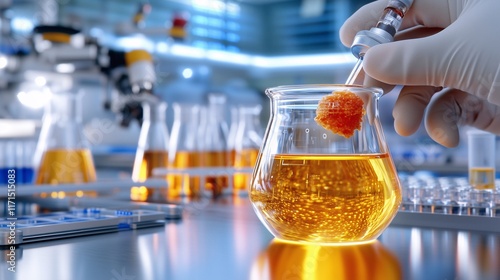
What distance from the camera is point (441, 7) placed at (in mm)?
768

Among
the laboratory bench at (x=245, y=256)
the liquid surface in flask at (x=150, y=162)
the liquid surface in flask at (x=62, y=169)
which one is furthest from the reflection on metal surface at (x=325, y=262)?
the liquid surface in flask at (x=150, y=162)

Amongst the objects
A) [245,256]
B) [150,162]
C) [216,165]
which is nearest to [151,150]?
[150,162]

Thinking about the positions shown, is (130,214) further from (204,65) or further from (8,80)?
(204,65)

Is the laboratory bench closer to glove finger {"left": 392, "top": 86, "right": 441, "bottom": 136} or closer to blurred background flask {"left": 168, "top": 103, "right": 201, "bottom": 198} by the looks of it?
glove finger {"left": 392, "top": 86, "right": 441, "bottom": 136}

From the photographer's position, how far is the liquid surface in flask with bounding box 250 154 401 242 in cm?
56

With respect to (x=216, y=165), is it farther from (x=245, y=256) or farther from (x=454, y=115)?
(x=245, y=256)

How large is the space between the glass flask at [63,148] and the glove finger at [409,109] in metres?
0.67

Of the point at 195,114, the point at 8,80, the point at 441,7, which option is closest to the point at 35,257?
the point at 441,7

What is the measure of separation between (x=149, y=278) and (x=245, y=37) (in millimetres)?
4706

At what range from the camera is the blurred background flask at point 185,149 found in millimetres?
1309

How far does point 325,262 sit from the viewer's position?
0.51m

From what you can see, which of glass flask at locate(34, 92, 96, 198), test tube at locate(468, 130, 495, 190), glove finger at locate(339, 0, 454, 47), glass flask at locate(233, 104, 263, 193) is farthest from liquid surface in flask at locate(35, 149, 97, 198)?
test tube at locate(468, 130, 495, 190)

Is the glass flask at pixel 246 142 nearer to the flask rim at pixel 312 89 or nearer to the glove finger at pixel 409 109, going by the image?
the glove finger at pixel 409 109

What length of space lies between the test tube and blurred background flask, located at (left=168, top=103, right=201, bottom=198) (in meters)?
0.60
